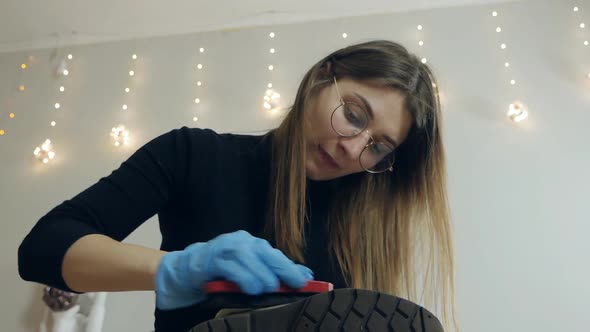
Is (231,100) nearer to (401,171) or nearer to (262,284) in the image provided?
(401,171)

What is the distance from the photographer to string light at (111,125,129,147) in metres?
1.57

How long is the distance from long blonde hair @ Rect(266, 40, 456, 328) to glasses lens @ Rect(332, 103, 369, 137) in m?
0.05

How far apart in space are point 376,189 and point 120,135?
93cm

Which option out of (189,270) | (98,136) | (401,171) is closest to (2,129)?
(98,136)

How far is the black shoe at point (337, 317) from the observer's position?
41cm

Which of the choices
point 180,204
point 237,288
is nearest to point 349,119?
point 180,204

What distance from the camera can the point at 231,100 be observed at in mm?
1572

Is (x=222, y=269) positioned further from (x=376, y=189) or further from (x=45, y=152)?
(x=45, y=152)

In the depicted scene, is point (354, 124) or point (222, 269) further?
point (354, 124)

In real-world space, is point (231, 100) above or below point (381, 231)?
above

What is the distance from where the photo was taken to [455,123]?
4.68ft

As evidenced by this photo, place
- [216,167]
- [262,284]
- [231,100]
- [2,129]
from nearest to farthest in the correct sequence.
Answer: [262,284], [216,167], [231,100], [2,129]

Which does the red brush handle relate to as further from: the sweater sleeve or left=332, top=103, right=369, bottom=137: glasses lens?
left=332, top=103, right=369, bottom=137: glasses lens

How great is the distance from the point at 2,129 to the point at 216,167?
126 cm
